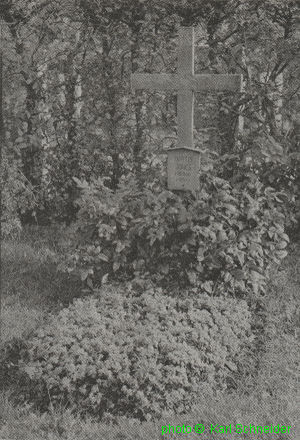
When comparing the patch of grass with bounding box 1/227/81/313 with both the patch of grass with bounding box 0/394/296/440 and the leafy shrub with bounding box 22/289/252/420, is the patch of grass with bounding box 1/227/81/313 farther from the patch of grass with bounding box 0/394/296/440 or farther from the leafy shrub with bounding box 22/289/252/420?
the patch of grass with bounding box 0/394/296/440

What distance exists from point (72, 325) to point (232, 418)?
4.12 ft

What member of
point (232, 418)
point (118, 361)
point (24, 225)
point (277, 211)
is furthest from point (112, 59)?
point (232, 418)

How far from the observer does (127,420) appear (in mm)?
3740

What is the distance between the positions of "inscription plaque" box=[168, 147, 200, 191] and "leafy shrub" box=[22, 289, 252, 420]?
91cm

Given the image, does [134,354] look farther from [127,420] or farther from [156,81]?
[156,81]

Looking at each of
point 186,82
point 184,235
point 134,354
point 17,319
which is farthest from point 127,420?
point 186,82

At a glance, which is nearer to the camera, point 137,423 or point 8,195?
point 137,423

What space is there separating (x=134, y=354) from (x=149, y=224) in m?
1.22

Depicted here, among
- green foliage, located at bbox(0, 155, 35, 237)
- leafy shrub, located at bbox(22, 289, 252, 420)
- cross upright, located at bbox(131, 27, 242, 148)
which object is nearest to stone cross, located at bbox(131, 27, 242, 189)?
Answer: cross upright, located at bbox(131, 27, 242, 148)

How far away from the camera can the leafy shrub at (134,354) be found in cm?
387

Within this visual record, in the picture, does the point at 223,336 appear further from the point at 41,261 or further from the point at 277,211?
the point at 41,261

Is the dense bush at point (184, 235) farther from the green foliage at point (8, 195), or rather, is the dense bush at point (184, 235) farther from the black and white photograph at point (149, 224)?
the green foliage at point (8, 195)

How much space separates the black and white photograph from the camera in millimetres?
3896

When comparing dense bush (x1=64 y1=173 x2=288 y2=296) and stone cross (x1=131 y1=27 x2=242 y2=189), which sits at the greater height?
stone cross (x1=131 y1=27 x2=242 y2=189)
